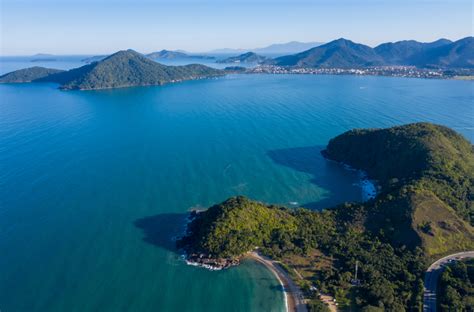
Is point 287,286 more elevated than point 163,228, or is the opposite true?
point 163,228

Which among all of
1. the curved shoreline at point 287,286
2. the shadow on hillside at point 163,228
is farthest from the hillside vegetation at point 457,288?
the shadow on hillside at point 163,228

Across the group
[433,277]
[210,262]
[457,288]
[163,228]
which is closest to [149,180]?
[163,228]

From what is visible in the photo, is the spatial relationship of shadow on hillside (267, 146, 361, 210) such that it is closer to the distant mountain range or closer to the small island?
the small island

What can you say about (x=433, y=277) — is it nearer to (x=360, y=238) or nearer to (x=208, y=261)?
(x=360, y=238)

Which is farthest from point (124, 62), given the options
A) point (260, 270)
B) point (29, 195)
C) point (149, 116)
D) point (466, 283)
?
point (466, 283)

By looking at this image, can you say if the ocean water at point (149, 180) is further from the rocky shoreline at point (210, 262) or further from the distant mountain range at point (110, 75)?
the distant mountain range at point (110, 75)

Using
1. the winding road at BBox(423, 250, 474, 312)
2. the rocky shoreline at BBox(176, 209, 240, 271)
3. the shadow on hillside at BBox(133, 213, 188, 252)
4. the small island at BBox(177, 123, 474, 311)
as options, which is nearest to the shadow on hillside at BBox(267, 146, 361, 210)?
the small island at BBox(177, 123, 474, 311)

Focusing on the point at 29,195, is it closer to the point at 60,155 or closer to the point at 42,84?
the point at 60,155
